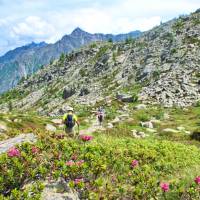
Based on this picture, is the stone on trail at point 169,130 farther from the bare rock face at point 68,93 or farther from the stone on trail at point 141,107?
the bare rock face at point 68,93

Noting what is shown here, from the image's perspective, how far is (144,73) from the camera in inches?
3676

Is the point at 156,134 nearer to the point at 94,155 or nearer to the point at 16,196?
the point at 94,155

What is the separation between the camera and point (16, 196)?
1074cm

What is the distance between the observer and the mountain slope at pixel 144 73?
241ft

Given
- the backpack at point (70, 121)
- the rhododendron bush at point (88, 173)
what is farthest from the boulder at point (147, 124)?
the rhododendron bush at point (88, 173)

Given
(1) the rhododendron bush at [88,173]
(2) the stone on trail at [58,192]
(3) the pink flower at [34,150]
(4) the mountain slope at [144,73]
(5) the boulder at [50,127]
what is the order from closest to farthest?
(2) the stone on trail at [58,192] < (1) the rhododendron bush at [88,173] < (3) the pink flower at [34,150] < (5) the boulder at [50,127] < (4) the mountain slope at [144,73]

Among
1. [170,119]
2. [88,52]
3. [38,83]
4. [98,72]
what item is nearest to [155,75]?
[170,119]

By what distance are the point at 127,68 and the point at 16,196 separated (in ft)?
328

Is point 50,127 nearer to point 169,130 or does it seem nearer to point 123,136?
point 169,130

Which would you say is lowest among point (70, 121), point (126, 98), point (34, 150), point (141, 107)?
point (141, 107)

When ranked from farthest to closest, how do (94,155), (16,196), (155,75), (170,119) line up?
(155,75), (170,119), (94,155), (16,196)

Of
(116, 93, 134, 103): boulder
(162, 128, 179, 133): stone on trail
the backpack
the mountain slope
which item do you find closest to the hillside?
(116, 93, 134, 103): boulder

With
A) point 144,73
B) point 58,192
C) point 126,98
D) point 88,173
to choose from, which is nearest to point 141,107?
point 126,98

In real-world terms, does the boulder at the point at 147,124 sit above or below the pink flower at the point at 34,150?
below
